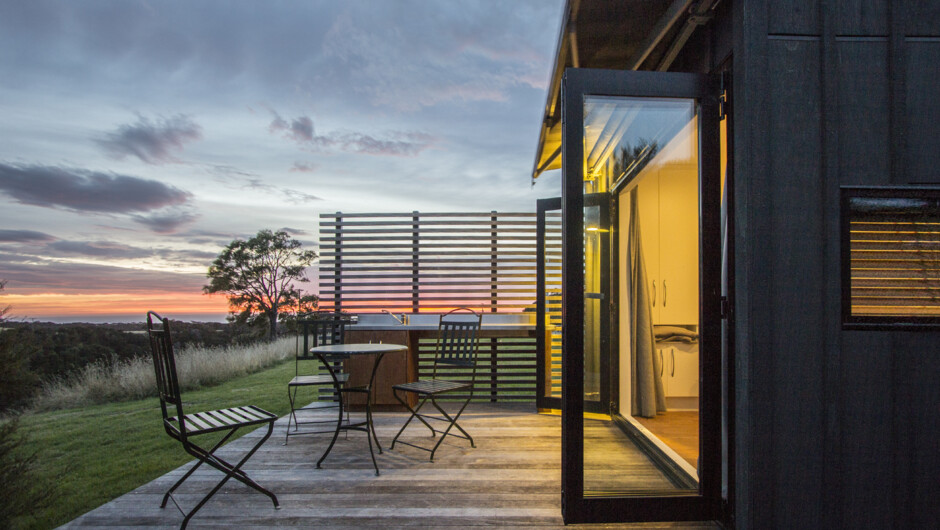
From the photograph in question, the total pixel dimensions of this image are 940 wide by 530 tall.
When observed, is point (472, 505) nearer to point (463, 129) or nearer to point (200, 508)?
point (200, 508)

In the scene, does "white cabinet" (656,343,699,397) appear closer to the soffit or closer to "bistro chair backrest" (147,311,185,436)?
the soffit

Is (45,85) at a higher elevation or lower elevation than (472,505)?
higher

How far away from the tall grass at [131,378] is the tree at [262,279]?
260 cm

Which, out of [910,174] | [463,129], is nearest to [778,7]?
[910,174]

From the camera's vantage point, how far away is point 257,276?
1059 centimetres

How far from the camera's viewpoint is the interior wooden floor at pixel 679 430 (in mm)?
2555

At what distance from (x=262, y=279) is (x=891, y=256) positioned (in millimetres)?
10798

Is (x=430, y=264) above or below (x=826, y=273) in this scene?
above

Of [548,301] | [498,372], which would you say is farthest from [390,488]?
[498,372]

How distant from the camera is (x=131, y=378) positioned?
645 cm

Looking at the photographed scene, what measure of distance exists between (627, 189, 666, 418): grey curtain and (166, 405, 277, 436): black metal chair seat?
288cm

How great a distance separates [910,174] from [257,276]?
35.8 feet

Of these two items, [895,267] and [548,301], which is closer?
[895,267]

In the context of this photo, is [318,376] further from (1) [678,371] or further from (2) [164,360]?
(1) [678,371]
